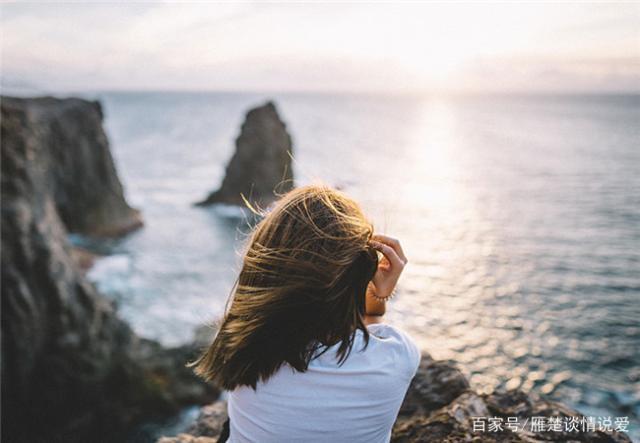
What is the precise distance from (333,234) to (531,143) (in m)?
99.6

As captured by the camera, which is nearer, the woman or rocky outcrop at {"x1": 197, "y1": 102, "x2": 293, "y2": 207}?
the woman

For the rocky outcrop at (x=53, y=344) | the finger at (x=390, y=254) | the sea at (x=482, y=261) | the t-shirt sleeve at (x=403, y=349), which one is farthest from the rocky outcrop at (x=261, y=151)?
the t-shirt sleeve at (x=403, y=349)

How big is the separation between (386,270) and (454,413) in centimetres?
143

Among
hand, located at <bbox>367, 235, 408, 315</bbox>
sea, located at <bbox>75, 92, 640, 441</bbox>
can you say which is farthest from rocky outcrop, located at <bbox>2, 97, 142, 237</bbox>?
hand, located at <bbox>367, 235, 408, 315</bbox>

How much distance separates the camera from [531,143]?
91.9 m

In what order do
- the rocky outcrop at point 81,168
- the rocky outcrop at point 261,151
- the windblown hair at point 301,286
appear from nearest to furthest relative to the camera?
the windblown hair at point 301,286, the rocky outcrop at point 81,168, the rocky outcrop at point 261,151

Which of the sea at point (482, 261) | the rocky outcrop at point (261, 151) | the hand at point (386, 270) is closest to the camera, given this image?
the hand at point (386, 270)

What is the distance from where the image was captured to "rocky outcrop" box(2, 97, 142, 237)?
31.9 meters

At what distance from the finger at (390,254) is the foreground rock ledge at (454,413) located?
138 centimetres

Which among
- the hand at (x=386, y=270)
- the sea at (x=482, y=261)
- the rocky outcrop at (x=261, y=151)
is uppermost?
the hand at (x=386, y=270)

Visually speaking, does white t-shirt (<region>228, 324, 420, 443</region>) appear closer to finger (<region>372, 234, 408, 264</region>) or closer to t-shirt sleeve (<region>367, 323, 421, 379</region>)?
t-shirt sleeve (<region>367, 323, 421, 379</region>)

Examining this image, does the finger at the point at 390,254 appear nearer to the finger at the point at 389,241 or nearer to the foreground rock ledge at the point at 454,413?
the finger at the point at 389,241

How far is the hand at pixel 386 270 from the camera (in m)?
2.52

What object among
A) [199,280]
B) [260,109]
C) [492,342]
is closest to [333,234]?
[492,342]
